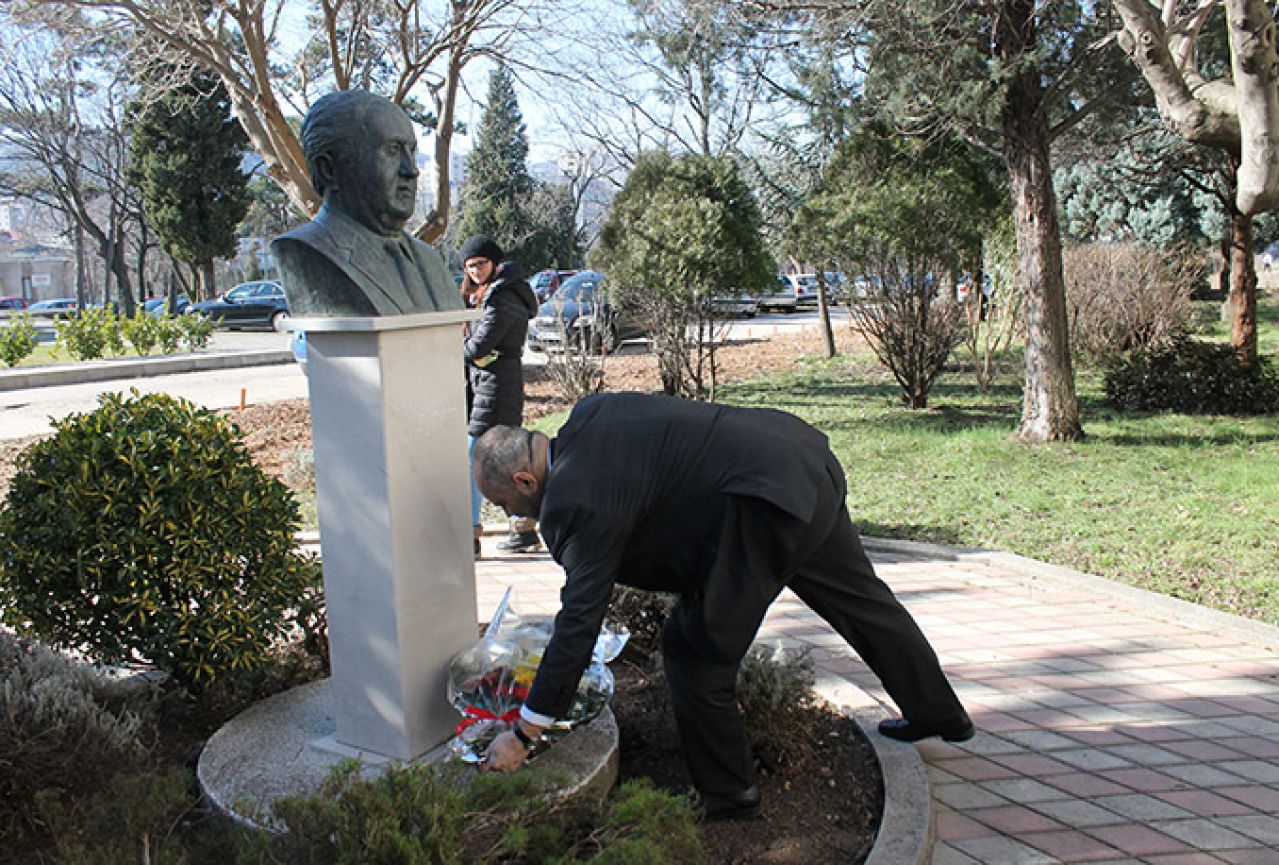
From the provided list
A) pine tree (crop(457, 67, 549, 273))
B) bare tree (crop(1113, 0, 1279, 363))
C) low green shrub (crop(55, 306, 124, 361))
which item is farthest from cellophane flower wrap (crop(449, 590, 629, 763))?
pine tree (crop(457, 67, 549, 273))

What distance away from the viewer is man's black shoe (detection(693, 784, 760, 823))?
305cm

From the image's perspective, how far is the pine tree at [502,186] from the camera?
137 ft

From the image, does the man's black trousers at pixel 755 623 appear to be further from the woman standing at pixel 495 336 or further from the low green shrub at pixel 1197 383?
the low green shrub at pixel 1197 383

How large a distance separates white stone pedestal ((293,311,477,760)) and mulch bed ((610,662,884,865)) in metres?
0.70

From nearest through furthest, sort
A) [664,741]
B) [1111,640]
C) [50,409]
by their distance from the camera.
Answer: [664,741] < [1111,640] < [50,409]

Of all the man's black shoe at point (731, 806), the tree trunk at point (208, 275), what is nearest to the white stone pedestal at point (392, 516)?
the man's black shoe at point (731, 806)

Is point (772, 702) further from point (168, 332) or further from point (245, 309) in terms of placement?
point (245, 309)

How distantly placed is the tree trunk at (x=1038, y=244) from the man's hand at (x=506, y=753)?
710 cm

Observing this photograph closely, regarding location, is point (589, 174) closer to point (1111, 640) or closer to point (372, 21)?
point (372, 21)

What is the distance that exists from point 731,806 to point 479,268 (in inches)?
150

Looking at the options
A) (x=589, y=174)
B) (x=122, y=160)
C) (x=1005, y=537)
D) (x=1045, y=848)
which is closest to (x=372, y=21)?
(x=1005, y=537)

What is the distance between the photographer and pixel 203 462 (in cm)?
357

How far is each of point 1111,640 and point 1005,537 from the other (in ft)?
5.24

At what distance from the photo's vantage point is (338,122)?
2.95 metres
